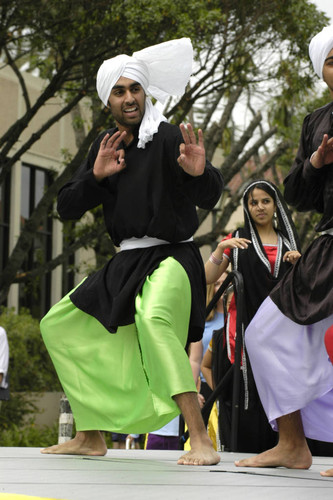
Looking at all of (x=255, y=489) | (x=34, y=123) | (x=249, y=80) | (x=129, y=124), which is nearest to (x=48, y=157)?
(x=34, y=123)

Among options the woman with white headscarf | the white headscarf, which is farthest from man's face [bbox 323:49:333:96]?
the white headscarf

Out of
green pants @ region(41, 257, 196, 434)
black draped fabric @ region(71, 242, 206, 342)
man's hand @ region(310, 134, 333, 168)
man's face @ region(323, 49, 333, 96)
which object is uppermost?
man's face @ region(323, 49, 333, 96)

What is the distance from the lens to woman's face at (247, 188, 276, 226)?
20.7 ft

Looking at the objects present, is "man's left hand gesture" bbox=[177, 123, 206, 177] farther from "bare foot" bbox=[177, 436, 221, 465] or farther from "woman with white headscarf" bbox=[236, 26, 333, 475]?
"bare foot" bbox=[177, 436, 221, 465]

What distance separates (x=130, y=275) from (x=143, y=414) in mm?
721

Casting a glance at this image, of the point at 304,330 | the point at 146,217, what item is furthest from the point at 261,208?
the point at 304,330

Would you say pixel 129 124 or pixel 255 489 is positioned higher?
pixel 129 124

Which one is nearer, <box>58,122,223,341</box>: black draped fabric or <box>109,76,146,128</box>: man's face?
<box>58,122,223,341</box>: black draped fabric

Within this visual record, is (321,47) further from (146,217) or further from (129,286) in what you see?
(129,286)

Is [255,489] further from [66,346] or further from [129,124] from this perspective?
[129,124]

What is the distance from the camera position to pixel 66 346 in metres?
4.91

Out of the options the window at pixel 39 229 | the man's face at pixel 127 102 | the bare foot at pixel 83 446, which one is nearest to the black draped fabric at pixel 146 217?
the man's face at pixel 127 102

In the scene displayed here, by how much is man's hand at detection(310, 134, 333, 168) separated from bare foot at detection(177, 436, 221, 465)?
4.63 feet

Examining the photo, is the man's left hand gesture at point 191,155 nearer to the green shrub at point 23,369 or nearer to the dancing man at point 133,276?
the dancing man at point 133,276
